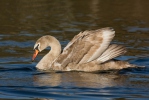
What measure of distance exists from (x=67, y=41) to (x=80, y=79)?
4483 millimetres

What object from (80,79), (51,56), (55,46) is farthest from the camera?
(51,56)

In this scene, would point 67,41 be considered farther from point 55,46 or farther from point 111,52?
point 111,52

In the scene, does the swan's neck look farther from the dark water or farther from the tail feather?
the tail feather

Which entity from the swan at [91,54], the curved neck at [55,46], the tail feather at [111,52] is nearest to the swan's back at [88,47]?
the swan at [91,54]

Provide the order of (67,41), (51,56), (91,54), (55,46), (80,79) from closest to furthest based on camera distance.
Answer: (80,79) < (91,54) < (55,46) < (51,56) < (67,41)

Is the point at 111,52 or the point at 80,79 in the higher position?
the point at 111,52

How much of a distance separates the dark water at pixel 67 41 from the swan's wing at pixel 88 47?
396 millimetres

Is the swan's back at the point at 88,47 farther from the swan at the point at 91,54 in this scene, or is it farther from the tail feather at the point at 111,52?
the tail feather at the point at 111,52

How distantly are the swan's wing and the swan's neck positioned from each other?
14.2 inches

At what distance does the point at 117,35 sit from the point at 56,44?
14.6ft

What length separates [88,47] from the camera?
1474 cm

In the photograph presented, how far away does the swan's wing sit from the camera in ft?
47.9

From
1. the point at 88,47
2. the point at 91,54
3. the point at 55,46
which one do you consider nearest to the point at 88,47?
the point at 88,47

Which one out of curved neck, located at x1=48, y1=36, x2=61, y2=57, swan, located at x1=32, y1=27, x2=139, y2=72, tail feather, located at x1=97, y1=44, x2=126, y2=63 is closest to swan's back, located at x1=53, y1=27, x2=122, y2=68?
swan, located at x1=32, y1=27, x2=139, y2=72
